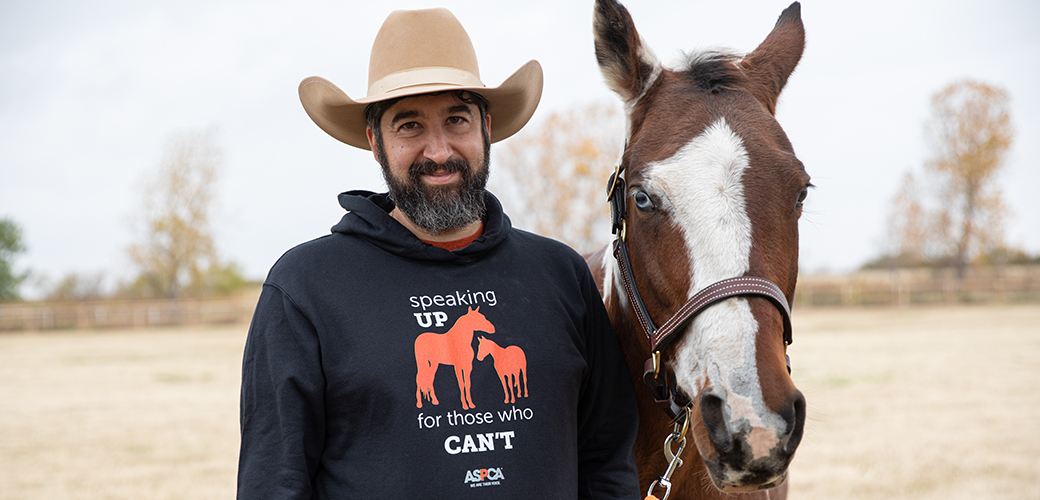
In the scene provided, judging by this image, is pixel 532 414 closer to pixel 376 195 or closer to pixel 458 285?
pixel 458 285

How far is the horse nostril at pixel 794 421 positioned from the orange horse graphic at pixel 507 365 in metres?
0.73

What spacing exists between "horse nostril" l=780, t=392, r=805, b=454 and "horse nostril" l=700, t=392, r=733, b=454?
0.45 feet

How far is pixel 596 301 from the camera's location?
2455 mm

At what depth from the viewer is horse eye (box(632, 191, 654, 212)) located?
2066mm

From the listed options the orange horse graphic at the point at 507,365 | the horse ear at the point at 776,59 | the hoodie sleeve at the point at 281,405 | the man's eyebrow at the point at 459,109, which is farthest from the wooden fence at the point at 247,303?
the hoodie sleeve at the point at 281,405

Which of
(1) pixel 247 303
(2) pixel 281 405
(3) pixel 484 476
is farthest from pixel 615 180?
(1) pixel 247 303

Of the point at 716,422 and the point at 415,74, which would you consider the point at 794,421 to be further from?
the point at 415,74

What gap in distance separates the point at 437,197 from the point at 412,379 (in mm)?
611

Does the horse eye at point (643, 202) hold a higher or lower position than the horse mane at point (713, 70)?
lower

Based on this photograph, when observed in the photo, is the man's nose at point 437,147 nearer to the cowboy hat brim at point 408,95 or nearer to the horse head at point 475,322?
the cowboy hat brim at point 408,95

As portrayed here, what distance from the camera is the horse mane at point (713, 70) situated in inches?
88.5

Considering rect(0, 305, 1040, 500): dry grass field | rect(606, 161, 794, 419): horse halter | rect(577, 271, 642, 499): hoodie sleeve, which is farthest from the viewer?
rect(0, 305, 1040, 500): dry grass field

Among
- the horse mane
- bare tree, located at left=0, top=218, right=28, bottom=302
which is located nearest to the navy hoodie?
the horse mane

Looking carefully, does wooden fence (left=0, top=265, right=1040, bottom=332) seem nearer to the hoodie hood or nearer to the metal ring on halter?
the metal ring on halter
